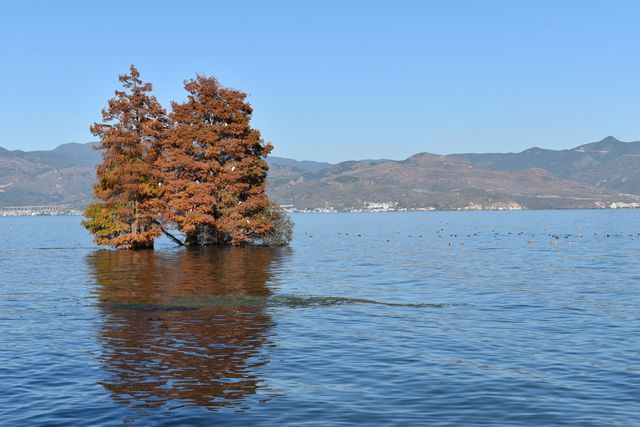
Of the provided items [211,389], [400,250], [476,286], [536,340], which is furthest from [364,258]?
[211,389]

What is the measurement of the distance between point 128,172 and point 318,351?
57.9 m

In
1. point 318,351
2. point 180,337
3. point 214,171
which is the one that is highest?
point 214,171

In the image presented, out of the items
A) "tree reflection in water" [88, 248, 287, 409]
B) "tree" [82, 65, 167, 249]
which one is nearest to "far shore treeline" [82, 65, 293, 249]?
"tree" [82, 65, 167, 249]

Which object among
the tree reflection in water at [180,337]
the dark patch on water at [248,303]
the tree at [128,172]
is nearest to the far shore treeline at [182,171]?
the tree at [128,172]

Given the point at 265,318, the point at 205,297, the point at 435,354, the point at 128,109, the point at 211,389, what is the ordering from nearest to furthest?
1. the point at 211,389
2. the point at 435,354
3. the point at 265,318
4. the point at 205,297
5. the point at 128,109

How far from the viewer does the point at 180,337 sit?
82.5ft

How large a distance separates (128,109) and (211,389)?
64416mm

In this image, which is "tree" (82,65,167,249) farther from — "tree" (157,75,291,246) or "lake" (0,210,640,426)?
"lake" (0,210,640,426)

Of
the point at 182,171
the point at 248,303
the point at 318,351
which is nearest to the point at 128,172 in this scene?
the point at 182,171

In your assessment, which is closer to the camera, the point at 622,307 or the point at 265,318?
the point at 265,318

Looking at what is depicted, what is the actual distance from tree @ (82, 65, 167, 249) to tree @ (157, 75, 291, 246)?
1.86 metres

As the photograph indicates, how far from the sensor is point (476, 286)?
43.2 metres

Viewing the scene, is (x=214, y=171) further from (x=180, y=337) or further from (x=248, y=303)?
(x=180, y=337)

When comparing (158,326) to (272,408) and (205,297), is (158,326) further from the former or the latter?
(272,408)
